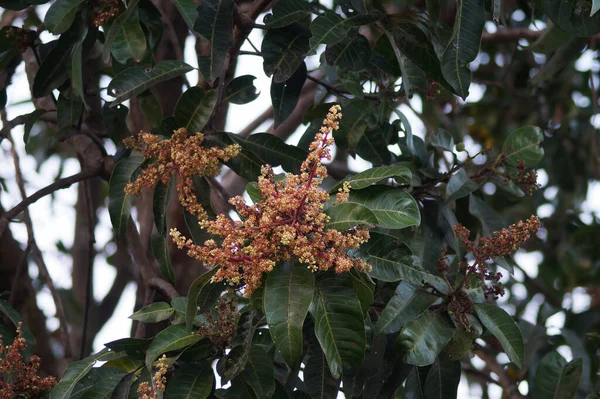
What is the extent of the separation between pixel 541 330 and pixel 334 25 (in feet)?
4.71

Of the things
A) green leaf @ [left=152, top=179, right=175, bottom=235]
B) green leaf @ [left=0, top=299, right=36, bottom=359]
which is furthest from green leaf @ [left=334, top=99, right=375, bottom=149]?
green leaf @ [left=0, top=299, right=36, bottom=359]

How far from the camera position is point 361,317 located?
1.41 meters

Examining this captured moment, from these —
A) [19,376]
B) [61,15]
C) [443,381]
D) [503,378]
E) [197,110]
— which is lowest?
[503,378]

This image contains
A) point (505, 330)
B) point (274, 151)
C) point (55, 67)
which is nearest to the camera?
point (505, 330)

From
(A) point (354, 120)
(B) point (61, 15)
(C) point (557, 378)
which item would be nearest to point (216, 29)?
(B) point (61, 15)

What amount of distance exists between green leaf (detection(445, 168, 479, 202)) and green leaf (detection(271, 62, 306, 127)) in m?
0.44

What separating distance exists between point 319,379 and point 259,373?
14 cm

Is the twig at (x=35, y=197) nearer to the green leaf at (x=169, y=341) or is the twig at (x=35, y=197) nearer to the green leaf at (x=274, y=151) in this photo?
the green leaf at (x=274, y=151)

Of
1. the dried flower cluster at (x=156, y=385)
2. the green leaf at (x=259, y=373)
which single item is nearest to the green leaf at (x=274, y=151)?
the green leaf at (x=259, y=373)

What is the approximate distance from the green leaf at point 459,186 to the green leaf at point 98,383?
89 centimetres

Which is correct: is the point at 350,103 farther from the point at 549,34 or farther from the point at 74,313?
the point at 74,313

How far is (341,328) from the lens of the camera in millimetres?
1410

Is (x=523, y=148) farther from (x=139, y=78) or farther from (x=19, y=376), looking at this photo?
(x=19, y=376)

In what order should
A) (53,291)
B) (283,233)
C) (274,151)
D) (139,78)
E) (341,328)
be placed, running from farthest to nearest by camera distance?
1. (53,291)
2. (274,151)
3. (139,78)
4. (341,328)
5. (283,233)
